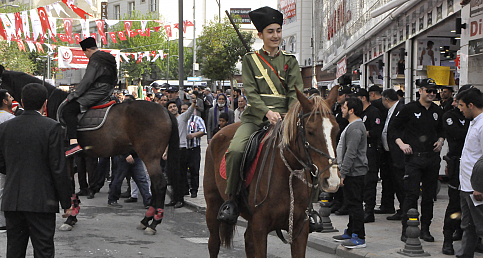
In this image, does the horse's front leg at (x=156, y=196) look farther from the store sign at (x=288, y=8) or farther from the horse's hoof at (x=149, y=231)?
the store sign at (x=288, y=8)

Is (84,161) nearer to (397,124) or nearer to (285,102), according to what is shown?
(397,124)

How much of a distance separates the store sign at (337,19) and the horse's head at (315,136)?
68.2 ft

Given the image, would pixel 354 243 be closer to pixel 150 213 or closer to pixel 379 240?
pixel 379 240

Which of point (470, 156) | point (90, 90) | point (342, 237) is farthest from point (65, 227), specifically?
point (470, 156)

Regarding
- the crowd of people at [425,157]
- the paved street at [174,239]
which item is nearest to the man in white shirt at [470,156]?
the crowd of people at [425,157]

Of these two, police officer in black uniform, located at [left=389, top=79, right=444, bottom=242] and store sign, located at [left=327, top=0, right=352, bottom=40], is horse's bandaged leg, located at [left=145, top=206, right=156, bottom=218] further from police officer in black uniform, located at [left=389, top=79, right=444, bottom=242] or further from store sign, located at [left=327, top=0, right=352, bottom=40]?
store sign, located at [left=327, top=0, right=352, bottom=40]

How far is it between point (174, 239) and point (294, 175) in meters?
4.18

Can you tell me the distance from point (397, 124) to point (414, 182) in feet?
3.32

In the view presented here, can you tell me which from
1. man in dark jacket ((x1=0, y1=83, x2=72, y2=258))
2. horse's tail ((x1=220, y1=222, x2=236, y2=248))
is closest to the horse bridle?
horse's tail ((x1=220, y1=222, x2=236, y2=248))

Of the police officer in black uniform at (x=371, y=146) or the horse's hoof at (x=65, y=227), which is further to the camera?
the police officer in black uniform at (x=371, y=146)

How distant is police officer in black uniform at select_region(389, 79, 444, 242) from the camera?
26.0 ft

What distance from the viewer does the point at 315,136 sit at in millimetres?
4484

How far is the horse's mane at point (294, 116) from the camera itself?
4523mm

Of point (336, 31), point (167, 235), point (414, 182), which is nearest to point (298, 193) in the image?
point (414, 182)
